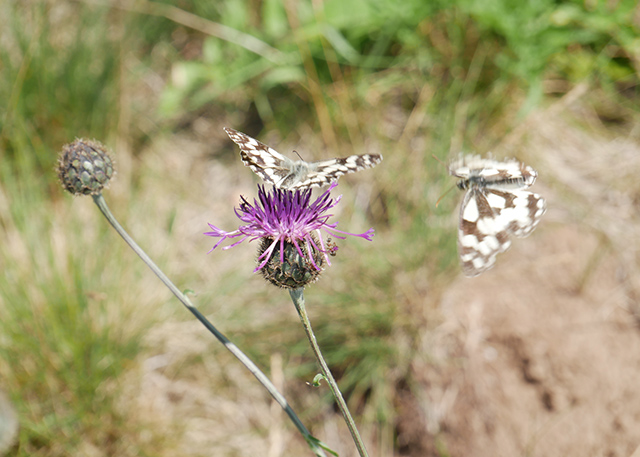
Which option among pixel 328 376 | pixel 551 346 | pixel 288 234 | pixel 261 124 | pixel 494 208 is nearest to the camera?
pixel 328 376

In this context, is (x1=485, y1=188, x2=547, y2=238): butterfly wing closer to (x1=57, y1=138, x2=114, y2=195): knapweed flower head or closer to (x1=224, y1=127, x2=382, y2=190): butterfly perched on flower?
(x1=224, y1=127, x2=382, y2=190): butterfly perched on flower

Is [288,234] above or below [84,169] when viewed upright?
below

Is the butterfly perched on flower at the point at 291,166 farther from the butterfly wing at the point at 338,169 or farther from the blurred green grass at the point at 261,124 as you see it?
the blurred green grass at the point at 261,124

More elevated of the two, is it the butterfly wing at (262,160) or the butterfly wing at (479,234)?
the butterfly wing at (262,160)

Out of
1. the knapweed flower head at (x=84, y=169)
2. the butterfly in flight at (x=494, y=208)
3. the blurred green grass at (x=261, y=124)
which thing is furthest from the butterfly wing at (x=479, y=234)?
the knapweed flower head at (x=84, y=169)

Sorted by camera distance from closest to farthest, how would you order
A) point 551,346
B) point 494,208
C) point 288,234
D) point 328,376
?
point 328,376 → point 288,234 → point 494,208 → point 551,346

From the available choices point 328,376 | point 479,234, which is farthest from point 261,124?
point 328,376

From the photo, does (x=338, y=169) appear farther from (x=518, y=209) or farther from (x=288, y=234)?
(x=518, y=209)

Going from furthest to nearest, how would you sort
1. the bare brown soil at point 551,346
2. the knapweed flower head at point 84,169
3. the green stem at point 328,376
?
the bare brown soil at point 551,346
the knapweed flower head at point 84,169
the green stem at point 328,376
